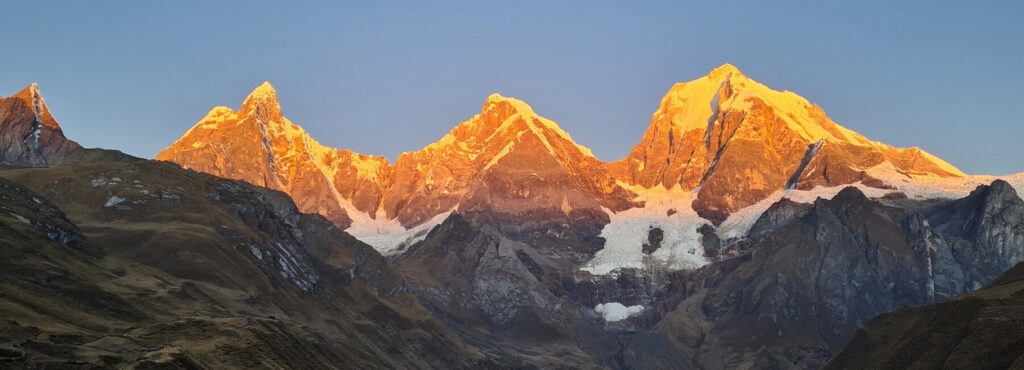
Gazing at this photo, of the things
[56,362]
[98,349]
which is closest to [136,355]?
[98,349]

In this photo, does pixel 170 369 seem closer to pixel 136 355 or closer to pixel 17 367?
pixel 136 355

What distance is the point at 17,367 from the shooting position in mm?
169875

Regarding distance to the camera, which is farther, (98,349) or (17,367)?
(98,349)

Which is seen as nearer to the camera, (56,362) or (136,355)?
(56,362)

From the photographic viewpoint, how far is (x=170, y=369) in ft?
623

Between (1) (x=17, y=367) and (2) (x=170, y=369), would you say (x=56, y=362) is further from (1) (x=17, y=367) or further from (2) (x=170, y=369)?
(2) (x=170, y=369)

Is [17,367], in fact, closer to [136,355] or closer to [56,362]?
[56,362]

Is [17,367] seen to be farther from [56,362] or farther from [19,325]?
[19,325]

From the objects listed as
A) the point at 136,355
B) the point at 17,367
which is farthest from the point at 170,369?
the point at 17,367

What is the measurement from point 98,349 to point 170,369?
16.6 meters

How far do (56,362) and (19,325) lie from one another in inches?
875

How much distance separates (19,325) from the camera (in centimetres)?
19375

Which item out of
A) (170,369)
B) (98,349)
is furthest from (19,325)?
(170,369)

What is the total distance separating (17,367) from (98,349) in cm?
2537
